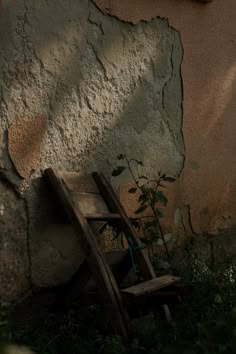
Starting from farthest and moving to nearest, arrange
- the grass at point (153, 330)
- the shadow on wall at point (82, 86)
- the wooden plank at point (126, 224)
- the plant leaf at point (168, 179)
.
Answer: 1. the plant leaf at point (168, 179)
2. the wooden plank at point (126, 224)
3. the shadow on wall at point (82, 86)
4. the grass at point (153, 330)

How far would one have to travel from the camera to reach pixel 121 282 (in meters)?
3.37

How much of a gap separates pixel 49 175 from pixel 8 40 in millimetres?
602

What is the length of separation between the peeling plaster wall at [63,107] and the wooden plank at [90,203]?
116 millimetres

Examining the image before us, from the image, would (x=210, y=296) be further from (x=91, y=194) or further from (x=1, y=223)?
(x=1, y=223)

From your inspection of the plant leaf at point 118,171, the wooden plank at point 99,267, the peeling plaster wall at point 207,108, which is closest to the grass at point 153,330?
the wooden plank at point 99,267

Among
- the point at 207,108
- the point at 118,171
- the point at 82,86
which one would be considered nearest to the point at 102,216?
the point at 118,171

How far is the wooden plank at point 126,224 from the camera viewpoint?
3.27 meters

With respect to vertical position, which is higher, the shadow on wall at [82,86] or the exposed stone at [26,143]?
the shadow on wall at [82,86]

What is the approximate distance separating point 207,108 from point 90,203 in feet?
4.40

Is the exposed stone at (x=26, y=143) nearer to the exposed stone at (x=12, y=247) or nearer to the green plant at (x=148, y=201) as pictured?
the exposed stone at (x=12, y=247)

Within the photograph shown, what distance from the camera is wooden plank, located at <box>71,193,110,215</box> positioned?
323 centimetres

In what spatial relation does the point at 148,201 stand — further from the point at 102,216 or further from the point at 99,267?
the point at 99,267

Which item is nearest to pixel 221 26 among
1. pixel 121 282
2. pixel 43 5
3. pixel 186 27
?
pixel 186 27

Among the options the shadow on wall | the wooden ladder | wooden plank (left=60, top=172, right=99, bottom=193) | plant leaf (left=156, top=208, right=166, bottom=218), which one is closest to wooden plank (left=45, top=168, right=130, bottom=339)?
the wooden ladder
